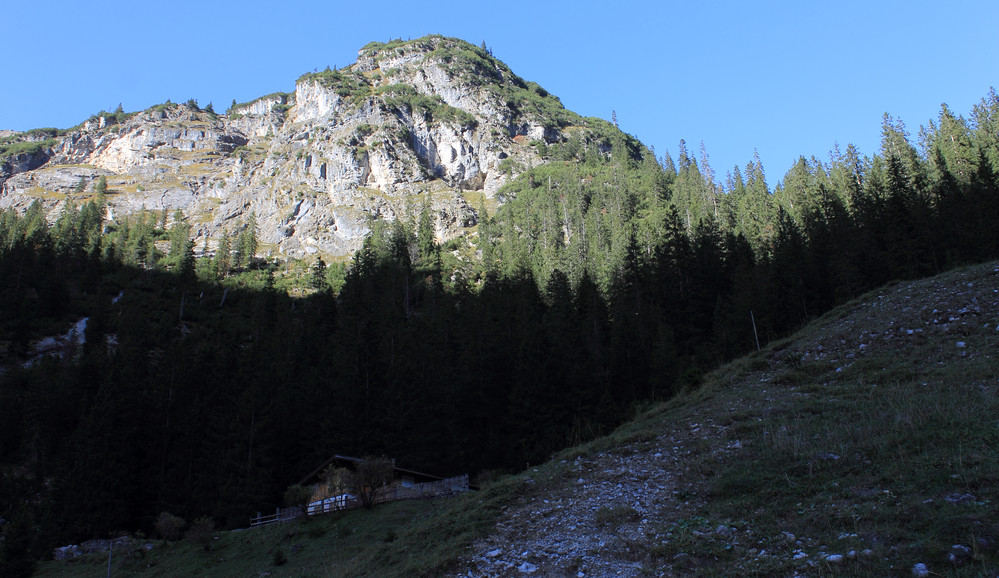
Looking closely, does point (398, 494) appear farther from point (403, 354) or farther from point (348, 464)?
point (403, 354)

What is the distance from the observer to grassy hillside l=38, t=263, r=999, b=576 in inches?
356

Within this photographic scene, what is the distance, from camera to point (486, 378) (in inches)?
1638

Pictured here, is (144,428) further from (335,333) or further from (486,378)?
(486,378)

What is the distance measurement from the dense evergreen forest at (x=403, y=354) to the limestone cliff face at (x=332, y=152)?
4645 centimetres

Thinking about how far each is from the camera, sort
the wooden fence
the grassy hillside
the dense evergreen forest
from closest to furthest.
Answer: the grassy hillside < the wooden fence < the dense evergreen forest

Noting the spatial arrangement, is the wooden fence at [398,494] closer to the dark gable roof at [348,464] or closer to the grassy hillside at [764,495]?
the dark gable roof at [348,464]

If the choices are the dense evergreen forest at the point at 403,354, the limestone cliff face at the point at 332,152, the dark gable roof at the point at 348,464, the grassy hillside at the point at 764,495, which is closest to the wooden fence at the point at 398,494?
the dark gable roof at the point at 348,464

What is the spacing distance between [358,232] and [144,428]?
7506 cm

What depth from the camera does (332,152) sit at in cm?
12888

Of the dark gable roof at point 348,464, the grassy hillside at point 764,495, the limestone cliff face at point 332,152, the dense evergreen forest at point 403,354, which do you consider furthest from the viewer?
the limestone cliff face at point 332,152

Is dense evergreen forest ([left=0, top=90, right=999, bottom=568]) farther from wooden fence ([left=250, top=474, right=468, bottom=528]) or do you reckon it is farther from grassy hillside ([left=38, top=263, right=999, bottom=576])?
grassy hillside ([left=38, top=263, right=999, bottom=576])

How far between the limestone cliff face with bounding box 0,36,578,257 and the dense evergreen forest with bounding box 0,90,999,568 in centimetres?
4645

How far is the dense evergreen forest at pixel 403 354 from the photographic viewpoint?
36.1 metres

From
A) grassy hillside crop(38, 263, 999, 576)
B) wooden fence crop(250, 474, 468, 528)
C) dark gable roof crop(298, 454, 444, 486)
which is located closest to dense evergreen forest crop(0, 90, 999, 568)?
dark gable roof crop(298, 454, 444, 486)
